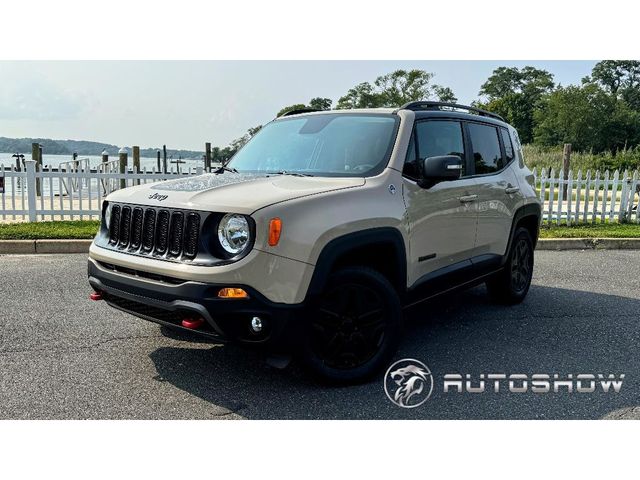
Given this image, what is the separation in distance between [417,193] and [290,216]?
126 centimetres

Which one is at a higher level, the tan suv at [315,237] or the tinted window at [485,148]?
the tinted window at [485,148]

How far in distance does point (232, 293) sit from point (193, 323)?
33 centimetres

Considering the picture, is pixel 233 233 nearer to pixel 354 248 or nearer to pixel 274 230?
pixel 274 230

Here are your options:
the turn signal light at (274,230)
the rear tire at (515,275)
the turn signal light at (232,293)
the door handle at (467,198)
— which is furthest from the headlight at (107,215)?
the rear tire at (515,275)

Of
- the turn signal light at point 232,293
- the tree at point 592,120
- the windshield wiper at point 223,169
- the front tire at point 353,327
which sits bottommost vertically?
the front tire at point 353,327

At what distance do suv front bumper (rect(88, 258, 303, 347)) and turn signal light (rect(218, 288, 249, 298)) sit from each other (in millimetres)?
18

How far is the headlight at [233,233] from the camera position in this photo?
10.4 feet

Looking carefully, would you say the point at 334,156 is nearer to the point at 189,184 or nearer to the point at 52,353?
the point at 189,184

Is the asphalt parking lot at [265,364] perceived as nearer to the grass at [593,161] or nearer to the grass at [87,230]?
the grass at [87,230]

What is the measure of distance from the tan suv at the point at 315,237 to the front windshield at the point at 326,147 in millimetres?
12

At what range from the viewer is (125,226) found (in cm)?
370

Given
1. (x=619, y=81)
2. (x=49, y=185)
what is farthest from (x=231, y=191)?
(x=619, y=81)

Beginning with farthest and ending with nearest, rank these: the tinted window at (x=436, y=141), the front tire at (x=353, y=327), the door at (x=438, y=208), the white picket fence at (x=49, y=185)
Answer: the white picket fence at (x=49, y=185) < the tinted window at (x=436, y=141) < the door at (x=438, y=208) < the front tire at (x=353, y=327)

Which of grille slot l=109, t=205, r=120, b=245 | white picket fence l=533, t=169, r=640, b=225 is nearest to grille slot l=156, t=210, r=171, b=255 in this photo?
grille slot l=109, t=205, r=120, b=245
